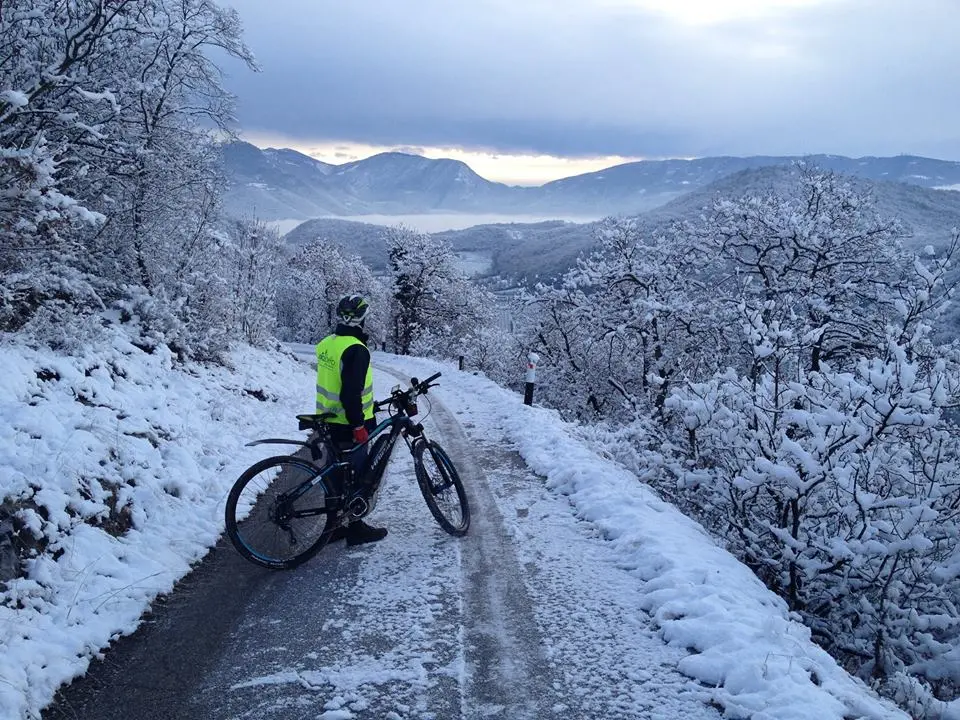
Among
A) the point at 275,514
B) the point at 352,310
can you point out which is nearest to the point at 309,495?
the point at 275,514

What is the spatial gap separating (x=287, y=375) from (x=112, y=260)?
578 centimetres

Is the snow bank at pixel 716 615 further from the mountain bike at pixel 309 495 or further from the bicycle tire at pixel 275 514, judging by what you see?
the bicycle tire at pixel 275 514

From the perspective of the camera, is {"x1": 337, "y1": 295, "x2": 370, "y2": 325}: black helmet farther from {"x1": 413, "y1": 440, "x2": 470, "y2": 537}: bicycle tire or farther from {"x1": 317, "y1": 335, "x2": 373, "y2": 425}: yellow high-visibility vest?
{"x1": 413, "y1": 440, "x2": 470, "y2": 537}: bicycle tire

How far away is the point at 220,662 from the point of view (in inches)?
152

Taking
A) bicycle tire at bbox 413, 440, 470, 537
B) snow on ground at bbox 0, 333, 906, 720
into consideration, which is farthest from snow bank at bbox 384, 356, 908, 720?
bicycle tire at bbox 413, 440, 470, 537

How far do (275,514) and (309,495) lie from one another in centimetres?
33

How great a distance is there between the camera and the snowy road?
3467 millimetres

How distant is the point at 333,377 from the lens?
18.1ft

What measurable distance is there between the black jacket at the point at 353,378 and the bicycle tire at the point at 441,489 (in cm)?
82

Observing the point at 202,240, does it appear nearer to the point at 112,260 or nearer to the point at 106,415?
the point at 112,260

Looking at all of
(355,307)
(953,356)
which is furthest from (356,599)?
(953,356)

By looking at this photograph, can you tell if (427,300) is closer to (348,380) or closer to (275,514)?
(348,380)

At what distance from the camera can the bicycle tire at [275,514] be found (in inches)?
204

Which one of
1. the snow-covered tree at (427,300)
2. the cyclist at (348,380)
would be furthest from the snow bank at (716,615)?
the snow-covered tree at (427,300)
